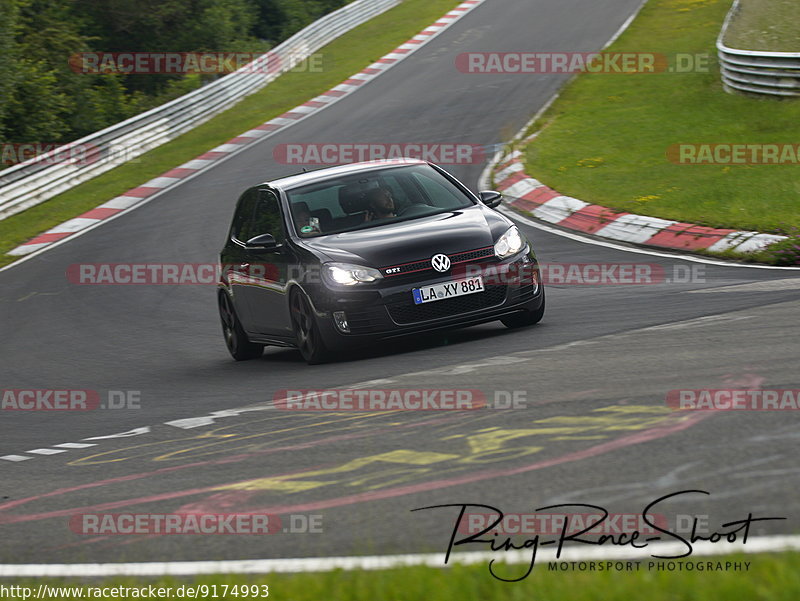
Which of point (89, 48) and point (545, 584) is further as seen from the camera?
point (89, 48)

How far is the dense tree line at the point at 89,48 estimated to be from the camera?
30.0 m

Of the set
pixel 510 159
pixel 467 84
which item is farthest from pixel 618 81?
pixel 510 159

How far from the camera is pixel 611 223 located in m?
15.5

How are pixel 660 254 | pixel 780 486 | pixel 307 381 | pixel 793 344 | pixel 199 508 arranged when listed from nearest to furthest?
pixel 780 486
pixel 199 508
pixel 793 344
pixel 307 381
pixel 660 254

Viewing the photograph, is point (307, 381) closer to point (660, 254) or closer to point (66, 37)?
point (660, 254)

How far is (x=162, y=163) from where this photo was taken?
88.2 feet

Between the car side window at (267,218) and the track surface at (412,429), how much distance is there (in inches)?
44.6

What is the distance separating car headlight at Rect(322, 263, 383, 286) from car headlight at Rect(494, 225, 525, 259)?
98 cm

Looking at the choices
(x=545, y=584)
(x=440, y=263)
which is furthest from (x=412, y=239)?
(x=545, y=584)

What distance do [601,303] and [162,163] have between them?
17.5m

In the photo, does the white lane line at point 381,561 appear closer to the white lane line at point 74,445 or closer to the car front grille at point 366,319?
the white lane line at point 74,445

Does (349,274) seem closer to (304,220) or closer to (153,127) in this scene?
(304,220)

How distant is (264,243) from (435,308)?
5.79ft

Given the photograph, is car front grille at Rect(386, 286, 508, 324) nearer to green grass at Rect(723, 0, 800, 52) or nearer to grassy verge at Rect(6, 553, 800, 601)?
grassy verge at Rect(6, 553, 800, 601)
